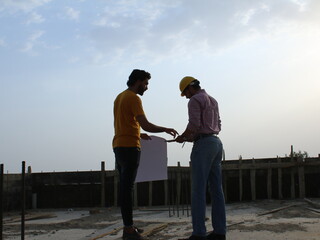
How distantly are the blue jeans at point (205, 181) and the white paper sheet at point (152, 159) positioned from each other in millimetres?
1073

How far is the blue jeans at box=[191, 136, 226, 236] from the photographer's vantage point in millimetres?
3676

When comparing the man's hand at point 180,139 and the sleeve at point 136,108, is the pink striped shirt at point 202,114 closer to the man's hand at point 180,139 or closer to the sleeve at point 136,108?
the man's hand at point 180,139

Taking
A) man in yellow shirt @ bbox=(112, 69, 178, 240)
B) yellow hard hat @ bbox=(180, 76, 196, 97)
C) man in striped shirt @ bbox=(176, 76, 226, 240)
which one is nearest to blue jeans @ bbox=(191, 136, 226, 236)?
man in striped shirt @ bbox=(176, 76, 226, 240)

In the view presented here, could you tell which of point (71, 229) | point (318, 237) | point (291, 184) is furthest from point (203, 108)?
point (291, 184)

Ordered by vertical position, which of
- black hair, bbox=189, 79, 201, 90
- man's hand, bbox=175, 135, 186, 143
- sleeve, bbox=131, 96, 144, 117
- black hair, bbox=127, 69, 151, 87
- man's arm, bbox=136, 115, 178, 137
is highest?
black hair, bbox=127, 69, 151, 87

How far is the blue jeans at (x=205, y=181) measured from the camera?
368 centimetres

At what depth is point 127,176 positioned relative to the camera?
395 centimetres

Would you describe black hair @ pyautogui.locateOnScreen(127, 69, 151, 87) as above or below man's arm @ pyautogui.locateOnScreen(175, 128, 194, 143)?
above

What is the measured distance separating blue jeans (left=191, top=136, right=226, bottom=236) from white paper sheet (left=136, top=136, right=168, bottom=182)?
3.52ft

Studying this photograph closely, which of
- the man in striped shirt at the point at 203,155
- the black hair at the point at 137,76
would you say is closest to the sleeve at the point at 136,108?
the black hair at the point at 137,76

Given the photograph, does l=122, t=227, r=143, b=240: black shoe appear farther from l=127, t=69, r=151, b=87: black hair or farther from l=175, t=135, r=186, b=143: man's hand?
l=127, t=69, r=151, b=87: black hair

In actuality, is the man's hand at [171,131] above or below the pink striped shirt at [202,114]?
below

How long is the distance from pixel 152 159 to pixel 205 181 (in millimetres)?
1417

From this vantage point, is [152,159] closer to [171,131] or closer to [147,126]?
[171,131]
